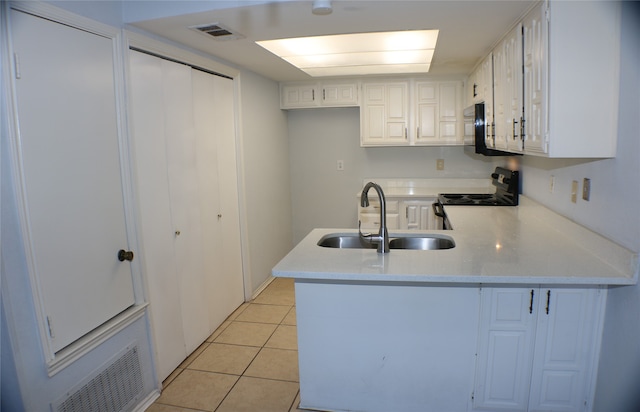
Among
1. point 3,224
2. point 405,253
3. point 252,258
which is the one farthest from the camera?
point 252,258

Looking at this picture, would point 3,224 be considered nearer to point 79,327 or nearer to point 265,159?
point 79,327

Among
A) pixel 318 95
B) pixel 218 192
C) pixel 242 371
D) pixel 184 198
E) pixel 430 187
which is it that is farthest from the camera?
pixel 430 187

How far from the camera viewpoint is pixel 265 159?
174 inches

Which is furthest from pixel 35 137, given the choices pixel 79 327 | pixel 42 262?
pixel 79 327

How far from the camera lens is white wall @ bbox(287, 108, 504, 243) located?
4.85 metres

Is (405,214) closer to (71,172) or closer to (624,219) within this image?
(624,219)

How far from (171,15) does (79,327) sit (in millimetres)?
1640

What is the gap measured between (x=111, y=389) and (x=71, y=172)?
1.12 meters

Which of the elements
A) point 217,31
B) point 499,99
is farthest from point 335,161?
point 217,31

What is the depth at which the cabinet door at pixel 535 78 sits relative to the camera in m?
1.99

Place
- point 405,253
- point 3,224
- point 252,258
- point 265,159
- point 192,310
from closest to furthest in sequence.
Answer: point 3,224
point 405,253
point 192,310
point 252,258
point 265,159

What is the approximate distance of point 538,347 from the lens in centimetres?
203

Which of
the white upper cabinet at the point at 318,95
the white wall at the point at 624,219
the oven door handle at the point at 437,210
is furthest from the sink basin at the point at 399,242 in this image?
the white upper cabinet at the point at 318,95

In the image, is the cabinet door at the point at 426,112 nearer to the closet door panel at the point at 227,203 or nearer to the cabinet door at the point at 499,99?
the cabinet door at the point at 499,99
